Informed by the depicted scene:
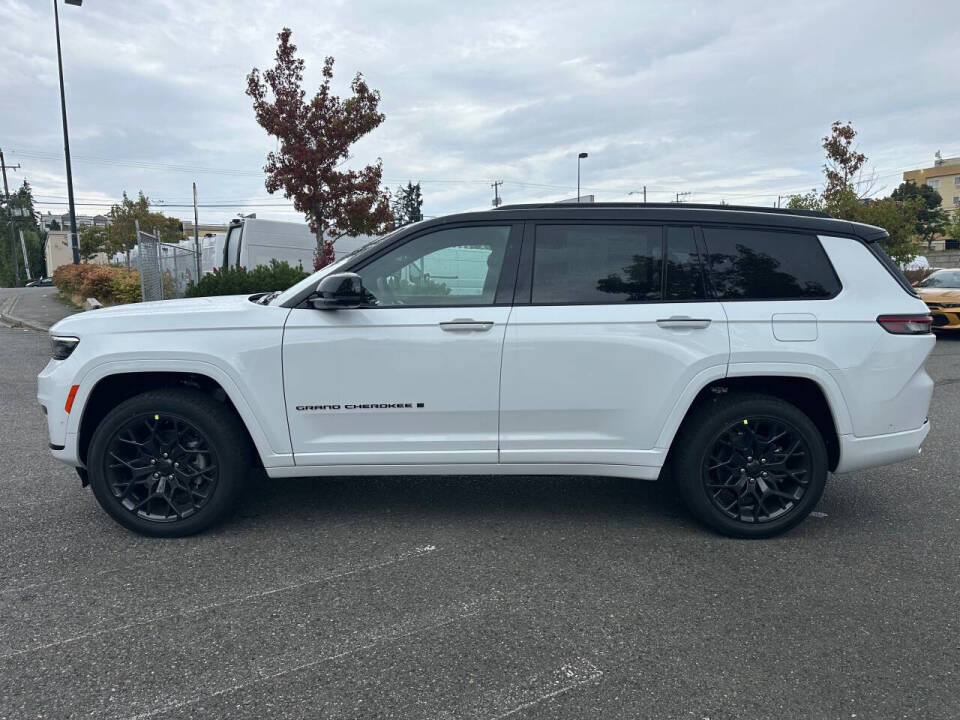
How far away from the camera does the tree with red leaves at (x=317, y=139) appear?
1547 centimetres

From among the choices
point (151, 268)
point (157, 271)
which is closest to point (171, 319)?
point (157, 271)

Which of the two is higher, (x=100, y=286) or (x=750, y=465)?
(x=100, y=286)

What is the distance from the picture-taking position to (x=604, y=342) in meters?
3.78

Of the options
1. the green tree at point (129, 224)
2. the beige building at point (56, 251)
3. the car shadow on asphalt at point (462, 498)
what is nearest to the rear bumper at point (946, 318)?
the car shadow on asphalt at point (462, 498)

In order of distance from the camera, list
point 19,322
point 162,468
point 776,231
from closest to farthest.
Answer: point 162,468, point 776,231, point 19,322

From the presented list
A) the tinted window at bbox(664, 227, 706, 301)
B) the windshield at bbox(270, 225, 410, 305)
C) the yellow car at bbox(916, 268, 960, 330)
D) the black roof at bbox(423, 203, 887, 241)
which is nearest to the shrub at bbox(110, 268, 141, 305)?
the windshield at bbox(270, 225, 410, 305)

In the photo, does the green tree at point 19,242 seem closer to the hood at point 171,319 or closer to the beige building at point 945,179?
the hood at point 171,319

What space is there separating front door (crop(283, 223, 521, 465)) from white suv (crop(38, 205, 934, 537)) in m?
0.01

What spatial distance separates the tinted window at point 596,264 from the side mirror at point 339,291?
0.95 m

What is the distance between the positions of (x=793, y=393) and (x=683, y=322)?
86 cm

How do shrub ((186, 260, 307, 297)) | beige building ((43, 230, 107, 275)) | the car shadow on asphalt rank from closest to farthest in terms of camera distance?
the car shadow on asphalt → shrub ((186, 260, 307, 297)) → beige building ((43, 230, 107, 275))

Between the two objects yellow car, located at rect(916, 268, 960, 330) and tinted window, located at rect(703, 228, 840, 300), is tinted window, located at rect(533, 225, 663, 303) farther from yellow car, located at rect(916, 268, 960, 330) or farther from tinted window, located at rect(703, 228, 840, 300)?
yellow car, located at rect(916, 268, 960, 330)

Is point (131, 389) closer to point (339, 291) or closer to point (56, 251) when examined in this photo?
point (339, 291)

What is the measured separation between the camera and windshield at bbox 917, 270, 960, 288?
13727 mm
